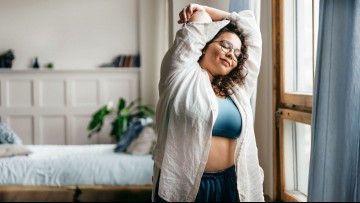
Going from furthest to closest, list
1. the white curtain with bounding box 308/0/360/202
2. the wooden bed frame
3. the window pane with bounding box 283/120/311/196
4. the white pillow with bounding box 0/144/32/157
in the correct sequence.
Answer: the wooden bed frame < the white pillow with bounding box 0/144/32/157 < the window pane with bounding box 283/120/311/196 < the white curtain with bounding box 308/0/360/202

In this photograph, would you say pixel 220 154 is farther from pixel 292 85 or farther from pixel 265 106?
pixel 292 85

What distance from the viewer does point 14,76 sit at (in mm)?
3732

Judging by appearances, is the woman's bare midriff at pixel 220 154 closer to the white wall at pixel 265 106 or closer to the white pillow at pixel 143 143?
the white wall at pixel 265 106

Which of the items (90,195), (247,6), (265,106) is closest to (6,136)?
(90,195)

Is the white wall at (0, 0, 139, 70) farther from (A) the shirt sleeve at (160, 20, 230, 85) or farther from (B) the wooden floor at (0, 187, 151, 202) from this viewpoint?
(A) the shirt sleeve at (160, 20, 230, 85)

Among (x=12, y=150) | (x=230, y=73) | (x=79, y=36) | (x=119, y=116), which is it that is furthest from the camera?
(x=79, y=36)

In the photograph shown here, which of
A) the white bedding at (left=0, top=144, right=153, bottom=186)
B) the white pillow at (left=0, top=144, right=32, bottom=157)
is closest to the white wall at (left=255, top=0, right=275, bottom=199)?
the white bedding at (left=0, top=144, right=153, bottom=186)

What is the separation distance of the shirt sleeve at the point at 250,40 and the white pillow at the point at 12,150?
67.4 inches

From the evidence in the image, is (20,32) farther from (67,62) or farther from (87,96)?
(87,96)

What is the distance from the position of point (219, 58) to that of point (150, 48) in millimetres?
2607

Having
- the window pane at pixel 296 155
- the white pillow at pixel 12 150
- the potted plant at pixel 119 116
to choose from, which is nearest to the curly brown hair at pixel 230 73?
the window pane at pixel 296 155

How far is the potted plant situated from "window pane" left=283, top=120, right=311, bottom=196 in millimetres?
1818

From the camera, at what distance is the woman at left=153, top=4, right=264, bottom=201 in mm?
1366

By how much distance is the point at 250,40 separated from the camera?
1439 millimetres
